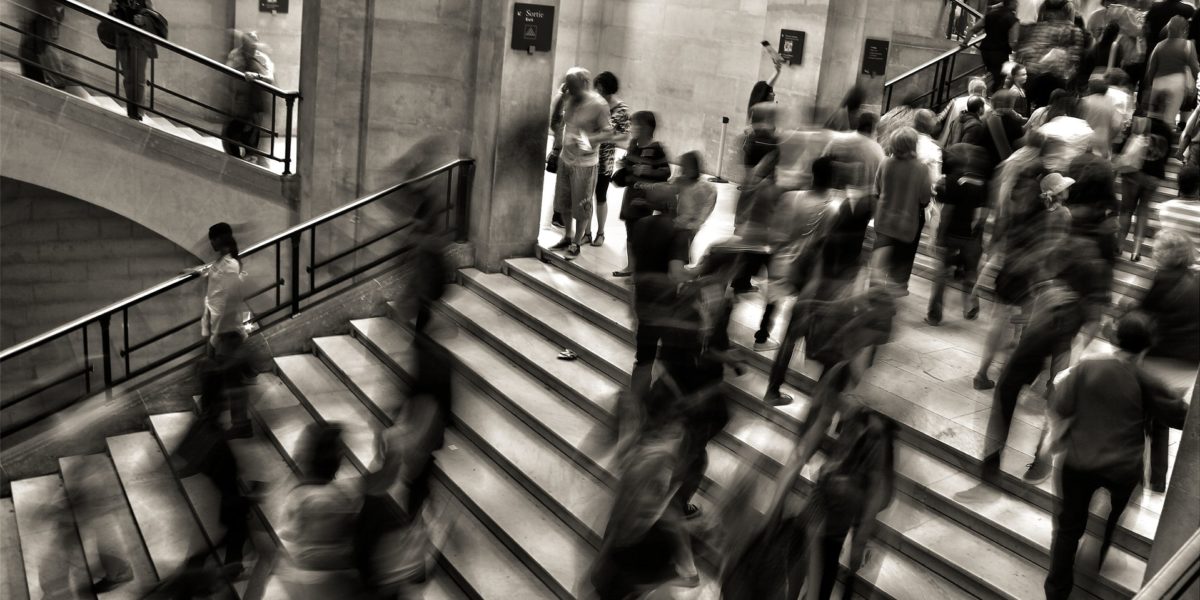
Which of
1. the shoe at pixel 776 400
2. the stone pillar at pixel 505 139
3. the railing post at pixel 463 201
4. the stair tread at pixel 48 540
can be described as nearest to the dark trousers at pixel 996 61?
the stone pillar at pixel 505 139

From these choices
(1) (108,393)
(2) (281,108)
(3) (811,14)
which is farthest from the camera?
(2) (281,108)

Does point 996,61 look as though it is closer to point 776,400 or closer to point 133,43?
point 776,400

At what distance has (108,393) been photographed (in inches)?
371

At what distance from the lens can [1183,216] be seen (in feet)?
31.8

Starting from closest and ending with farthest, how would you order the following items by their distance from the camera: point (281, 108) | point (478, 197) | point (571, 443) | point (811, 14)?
point (571, 443) → point (478, 197) → point (811, 14) → point (281, 108)

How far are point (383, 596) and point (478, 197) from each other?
5840 mm

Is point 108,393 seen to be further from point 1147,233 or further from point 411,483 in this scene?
point 1147,233

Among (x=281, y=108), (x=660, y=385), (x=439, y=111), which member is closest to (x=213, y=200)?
(x=439, y=111)

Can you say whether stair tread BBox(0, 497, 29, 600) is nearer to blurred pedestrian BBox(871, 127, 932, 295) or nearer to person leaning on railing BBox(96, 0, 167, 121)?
person leaning on railing BBox(96, 0, 167, 121)

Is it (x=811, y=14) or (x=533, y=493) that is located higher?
(x=811, y=14)

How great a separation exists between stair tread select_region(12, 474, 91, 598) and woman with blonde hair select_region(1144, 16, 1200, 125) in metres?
10.3

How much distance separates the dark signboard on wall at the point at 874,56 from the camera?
1351 centimetres

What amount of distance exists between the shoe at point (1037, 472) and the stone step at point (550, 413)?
2.96 ft

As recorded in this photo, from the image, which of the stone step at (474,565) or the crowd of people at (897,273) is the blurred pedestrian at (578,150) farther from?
the stone step at (474,565)
